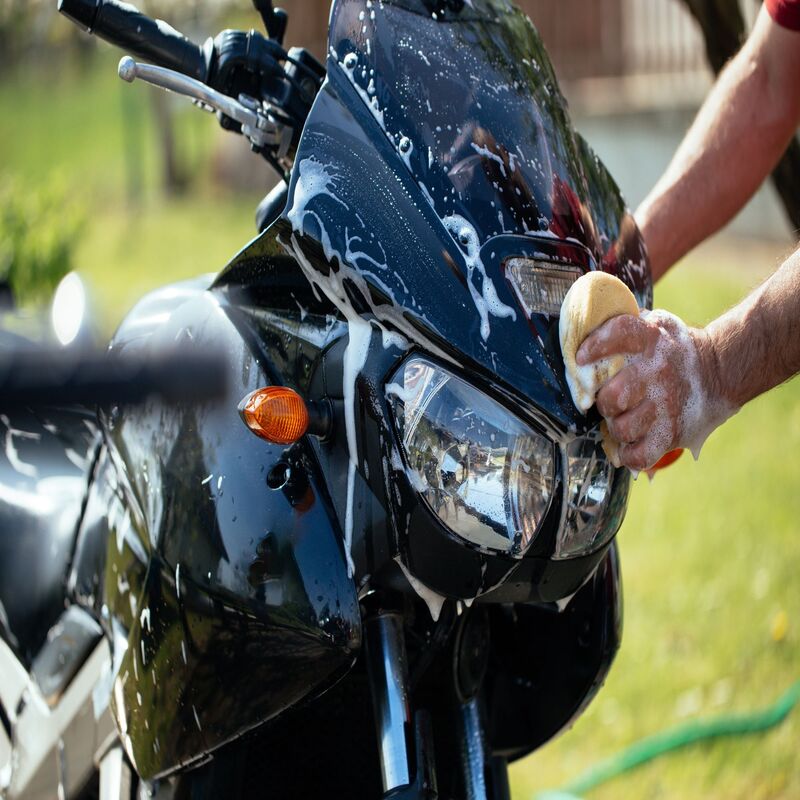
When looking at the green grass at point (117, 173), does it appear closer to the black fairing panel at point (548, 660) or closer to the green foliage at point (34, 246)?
the green foliage at point (34, 246)

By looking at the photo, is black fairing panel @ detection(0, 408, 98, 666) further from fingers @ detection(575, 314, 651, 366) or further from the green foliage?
the green foliage

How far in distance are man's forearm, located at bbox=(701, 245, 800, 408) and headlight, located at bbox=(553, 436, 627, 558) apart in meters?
0.21

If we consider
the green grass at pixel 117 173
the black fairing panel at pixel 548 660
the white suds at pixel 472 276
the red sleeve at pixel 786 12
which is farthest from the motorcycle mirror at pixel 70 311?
the green grass at pixel 117 173

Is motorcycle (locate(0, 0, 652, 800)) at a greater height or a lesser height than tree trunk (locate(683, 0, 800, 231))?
lesser

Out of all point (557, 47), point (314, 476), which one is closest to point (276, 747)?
point (314, 476)

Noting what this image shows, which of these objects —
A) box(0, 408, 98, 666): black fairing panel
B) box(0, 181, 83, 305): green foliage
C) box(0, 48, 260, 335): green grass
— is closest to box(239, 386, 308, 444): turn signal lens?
box(0, 408, 98, 666): black fairing panel

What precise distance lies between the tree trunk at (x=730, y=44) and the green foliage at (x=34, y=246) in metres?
2.74

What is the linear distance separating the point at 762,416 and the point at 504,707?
4219 mm

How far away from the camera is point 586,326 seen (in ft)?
4.75

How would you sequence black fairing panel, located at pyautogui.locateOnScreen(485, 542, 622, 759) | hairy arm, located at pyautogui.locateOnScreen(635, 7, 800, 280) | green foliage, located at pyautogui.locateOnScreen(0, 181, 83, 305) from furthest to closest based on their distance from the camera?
1. green foliage, located at pyautogui.locateOnScreen(0, 181, 83, 305)
2. hairy arm, located at pyautogui.locateOnScreen(635, 7, 800, 280)
3. black fairing panel, located at pyautogui.locateOnScreen(485, 542, 622, 759)

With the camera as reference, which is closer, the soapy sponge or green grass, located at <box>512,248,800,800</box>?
the soapy sponge

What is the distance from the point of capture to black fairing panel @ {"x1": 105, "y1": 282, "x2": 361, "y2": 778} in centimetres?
153

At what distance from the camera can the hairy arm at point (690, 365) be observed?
1456 mm

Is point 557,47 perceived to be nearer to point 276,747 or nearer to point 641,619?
point 641,619
